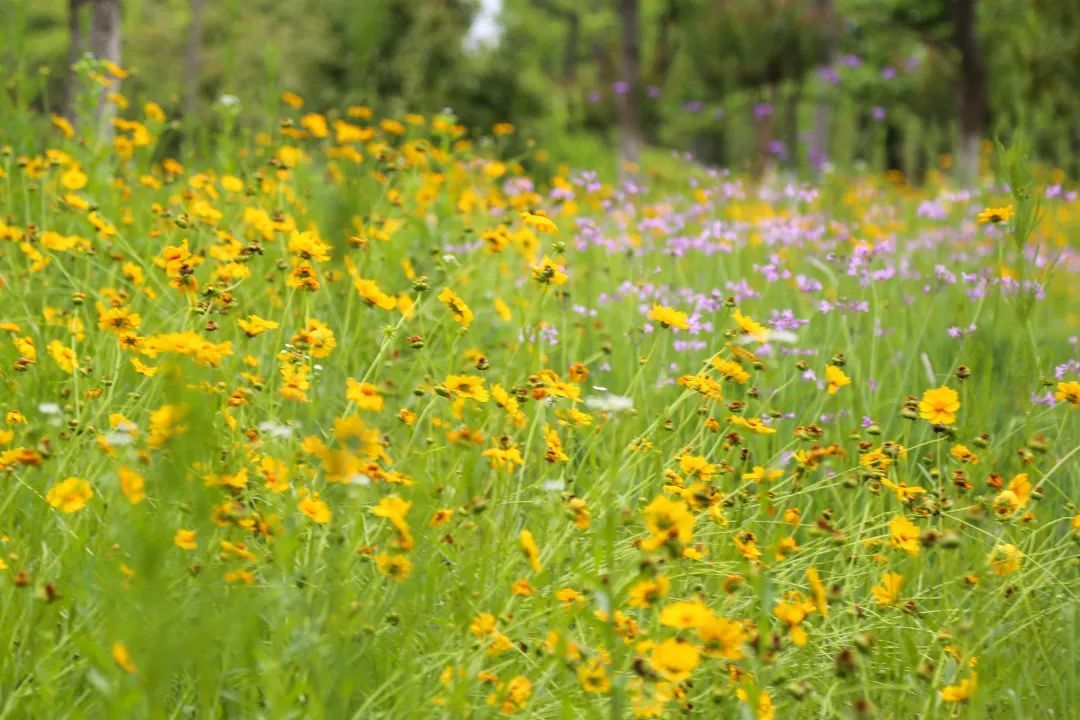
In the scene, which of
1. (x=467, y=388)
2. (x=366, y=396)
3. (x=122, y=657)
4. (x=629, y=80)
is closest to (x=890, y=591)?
(x=467, y=388)

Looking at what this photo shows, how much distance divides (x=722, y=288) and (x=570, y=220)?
4.09 ft

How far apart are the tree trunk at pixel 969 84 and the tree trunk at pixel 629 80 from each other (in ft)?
12.7

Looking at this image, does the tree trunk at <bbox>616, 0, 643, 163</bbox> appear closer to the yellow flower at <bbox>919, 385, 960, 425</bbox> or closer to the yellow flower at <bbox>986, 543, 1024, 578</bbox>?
the yellow flower at <bbox>919, 385, 960, 425</bbox>

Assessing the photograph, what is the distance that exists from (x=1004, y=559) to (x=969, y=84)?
1173 centimetres

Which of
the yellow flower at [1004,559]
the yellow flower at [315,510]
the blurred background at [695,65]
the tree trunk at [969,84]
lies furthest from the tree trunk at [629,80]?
the yellow flower at [315,510]

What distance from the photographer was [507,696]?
4.85ft

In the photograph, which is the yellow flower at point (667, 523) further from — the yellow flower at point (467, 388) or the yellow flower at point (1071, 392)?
the yellow flower at point (1071, 392)

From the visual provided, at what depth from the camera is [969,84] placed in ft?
40.0

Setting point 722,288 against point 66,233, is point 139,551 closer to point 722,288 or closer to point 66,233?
point 66,233

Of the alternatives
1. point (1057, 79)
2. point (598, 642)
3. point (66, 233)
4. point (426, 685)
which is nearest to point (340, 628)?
point (426, 685)

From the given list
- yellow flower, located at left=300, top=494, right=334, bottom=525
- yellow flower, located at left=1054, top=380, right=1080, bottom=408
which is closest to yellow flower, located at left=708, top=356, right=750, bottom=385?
yellow flower, located at left=1054, top=380, right=1080, bottom=408

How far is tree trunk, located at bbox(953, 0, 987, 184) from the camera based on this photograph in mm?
11953

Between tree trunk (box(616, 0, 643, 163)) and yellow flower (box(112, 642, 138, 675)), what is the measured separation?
1292 cm

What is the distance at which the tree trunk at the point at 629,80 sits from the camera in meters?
13.9
